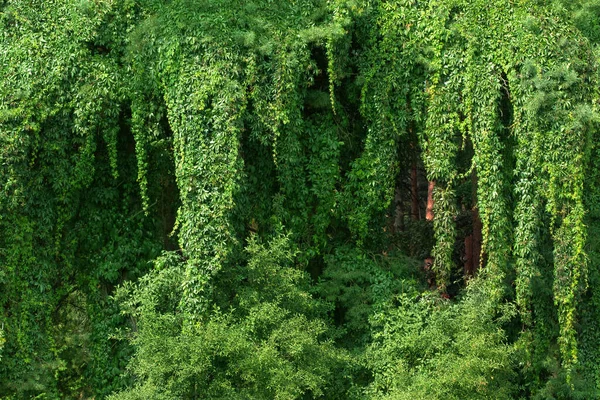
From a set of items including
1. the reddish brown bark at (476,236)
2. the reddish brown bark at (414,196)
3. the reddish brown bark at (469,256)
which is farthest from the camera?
the reddish brown bark at (414,196)

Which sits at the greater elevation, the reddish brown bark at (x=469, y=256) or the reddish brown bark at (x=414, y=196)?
the reddish brown bark at (x=414, y=196)

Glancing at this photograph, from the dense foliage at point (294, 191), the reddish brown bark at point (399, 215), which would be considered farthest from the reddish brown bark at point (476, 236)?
the dense foliage at point (294, 191)

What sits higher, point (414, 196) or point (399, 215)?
point (414, 196)

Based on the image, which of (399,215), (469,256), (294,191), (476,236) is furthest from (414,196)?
(294,191)

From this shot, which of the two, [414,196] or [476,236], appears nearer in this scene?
Result: [476,236]

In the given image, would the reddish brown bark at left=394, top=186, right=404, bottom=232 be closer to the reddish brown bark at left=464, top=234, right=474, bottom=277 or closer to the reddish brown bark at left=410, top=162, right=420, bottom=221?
the reddish brown bark at left=410, top=162, right=420, bottom=221

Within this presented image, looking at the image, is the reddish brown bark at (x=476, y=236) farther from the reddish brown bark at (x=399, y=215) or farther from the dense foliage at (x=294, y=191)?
the dense foliage at (x=294, y=191)

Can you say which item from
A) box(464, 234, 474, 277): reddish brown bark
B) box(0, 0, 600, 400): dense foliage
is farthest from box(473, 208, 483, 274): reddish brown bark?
box(0, 0, 600, 400): dense foliage

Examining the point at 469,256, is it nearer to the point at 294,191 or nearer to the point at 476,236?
the point at 476,236
